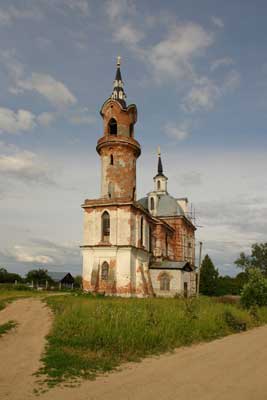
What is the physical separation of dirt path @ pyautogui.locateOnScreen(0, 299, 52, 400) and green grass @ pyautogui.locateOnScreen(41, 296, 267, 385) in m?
0.40

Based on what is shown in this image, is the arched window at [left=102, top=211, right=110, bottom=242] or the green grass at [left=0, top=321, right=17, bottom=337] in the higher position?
the arched window at [left=102, top=211, right=110, bottom=242]

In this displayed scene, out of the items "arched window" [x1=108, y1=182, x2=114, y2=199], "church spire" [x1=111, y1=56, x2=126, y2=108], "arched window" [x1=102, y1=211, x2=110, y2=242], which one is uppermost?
"church spire" [x1=111, y1=56, x2=126, y2=108]

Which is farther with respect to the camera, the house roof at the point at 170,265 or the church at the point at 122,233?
the house roof at the point at 170,265

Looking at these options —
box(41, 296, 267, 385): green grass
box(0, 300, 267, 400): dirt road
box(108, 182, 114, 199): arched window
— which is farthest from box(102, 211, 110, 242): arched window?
box(0, 300, 267, 400): dirt road

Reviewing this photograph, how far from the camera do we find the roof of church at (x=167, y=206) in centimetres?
4441

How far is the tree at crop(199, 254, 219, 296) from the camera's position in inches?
2121

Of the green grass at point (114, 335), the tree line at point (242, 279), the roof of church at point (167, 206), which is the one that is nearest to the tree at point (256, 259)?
the tree line at point (242, 279)

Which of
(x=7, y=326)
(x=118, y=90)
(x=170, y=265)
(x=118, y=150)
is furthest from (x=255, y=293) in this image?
(x=118, y=90)

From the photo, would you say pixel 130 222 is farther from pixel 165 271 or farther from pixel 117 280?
pixel 165 271

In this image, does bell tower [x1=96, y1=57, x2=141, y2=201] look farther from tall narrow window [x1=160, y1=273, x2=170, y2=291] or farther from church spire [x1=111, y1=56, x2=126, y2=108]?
tall narrow window [x1=160, y1=273, x2=170, y2=291]

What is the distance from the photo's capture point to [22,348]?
455 inches

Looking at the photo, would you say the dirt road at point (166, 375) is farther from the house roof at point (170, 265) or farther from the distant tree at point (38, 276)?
the distant tree at point (38, 276)

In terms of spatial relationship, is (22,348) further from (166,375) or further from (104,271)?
(104,271)

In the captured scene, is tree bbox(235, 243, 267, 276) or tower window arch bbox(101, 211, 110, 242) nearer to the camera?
tower window arch bbox(101, 211, 110, 242)
